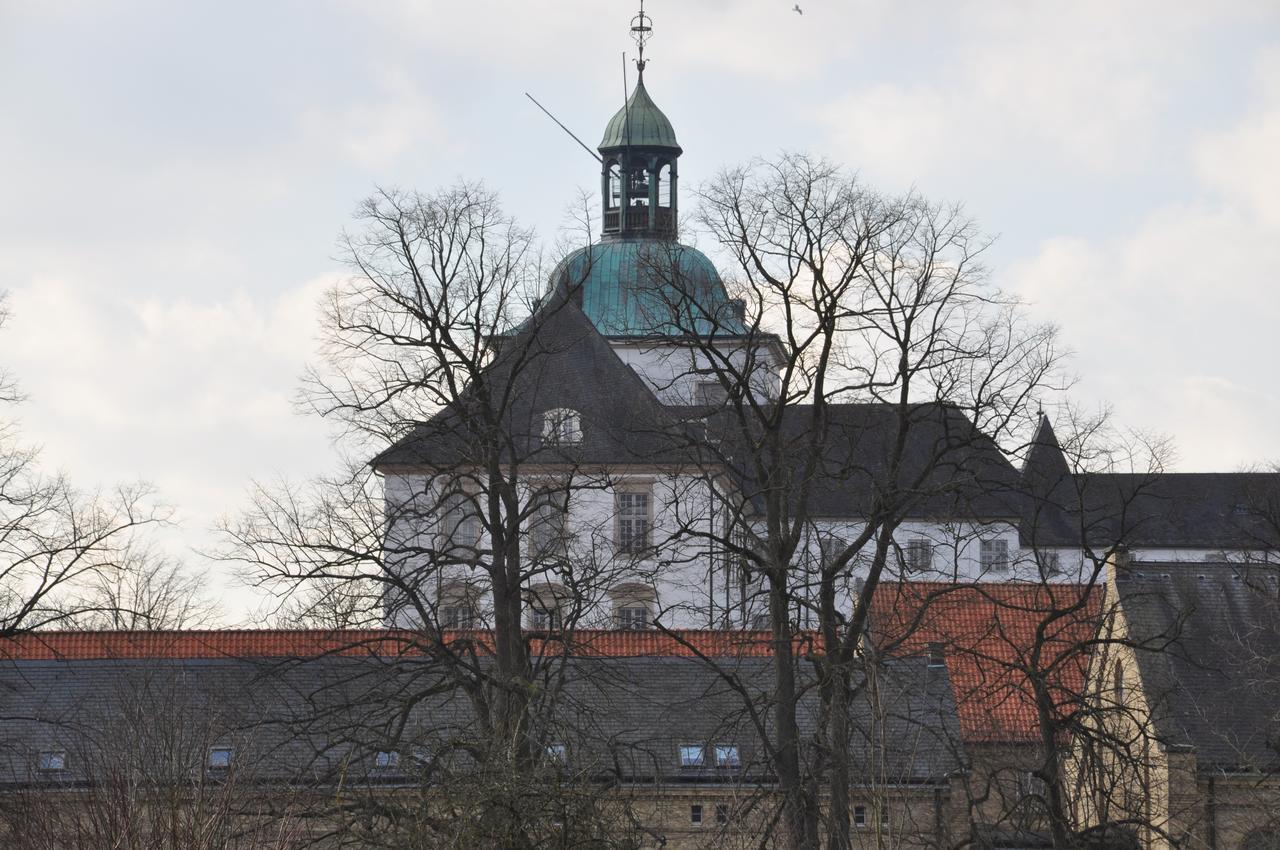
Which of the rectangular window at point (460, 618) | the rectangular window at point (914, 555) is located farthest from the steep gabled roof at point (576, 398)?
the rectangular window at point (914, 555)

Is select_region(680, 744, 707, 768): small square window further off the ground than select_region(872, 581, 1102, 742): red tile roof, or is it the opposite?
select_region(872, 581, 1102, 742): red tile roof

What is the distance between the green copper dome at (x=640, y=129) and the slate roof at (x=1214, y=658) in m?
28.5

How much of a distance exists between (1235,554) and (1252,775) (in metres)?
31.4

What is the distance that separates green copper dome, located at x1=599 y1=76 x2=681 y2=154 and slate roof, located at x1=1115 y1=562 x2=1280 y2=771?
93.5ft

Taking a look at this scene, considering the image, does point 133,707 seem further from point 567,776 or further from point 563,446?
point 567,776

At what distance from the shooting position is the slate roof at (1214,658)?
1432 inches

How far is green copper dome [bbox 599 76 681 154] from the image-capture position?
65625 mm

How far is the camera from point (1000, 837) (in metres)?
24.0

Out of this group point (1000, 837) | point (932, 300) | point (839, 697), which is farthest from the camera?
point (932, 300)

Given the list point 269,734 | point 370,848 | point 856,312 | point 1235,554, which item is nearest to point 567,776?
point 370,848

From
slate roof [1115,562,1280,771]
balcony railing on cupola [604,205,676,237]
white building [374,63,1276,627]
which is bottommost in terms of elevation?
slate roof [1115,562,1280,771]

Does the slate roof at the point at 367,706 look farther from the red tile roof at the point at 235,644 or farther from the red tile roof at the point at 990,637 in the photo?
the red tile roof at the point at 990,637

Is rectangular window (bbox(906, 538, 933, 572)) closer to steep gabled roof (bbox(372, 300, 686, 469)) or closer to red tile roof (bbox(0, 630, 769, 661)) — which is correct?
red tile roof (bbox(0, 630, 769, 661))

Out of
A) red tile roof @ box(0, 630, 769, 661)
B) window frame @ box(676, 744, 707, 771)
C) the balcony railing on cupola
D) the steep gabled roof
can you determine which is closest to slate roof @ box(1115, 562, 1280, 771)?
red tile roof @ box(0, 630, 769, 661)
